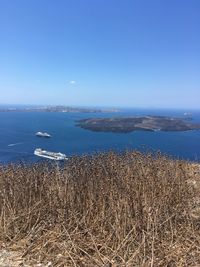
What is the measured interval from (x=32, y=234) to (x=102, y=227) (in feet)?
2.70

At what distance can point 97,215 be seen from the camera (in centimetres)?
428

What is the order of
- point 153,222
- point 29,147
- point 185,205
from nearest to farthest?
1. point 153,222
2. point 185,205
3. point 29,147

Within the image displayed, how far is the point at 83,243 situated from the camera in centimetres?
382

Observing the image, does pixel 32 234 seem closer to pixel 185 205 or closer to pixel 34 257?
pixel 34 257

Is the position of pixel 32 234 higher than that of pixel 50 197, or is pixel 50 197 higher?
pixel 50 197

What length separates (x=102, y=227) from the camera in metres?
4.08

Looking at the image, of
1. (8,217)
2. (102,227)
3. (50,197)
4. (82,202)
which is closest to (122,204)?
(102,227)

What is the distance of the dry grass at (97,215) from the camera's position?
364 centimetres

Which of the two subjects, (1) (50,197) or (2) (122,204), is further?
(1) (50,197)

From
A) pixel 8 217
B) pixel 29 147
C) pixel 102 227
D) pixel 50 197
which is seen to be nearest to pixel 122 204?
pixel 102 227

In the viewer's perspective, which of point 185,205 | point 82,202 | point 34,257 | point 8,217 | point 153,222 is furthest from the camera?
point 185,205

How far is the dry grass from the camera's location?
364cm

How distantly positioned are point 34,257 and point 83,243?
539 mm

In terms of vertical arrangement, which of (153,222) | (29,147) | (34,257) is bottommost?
(29,147)
